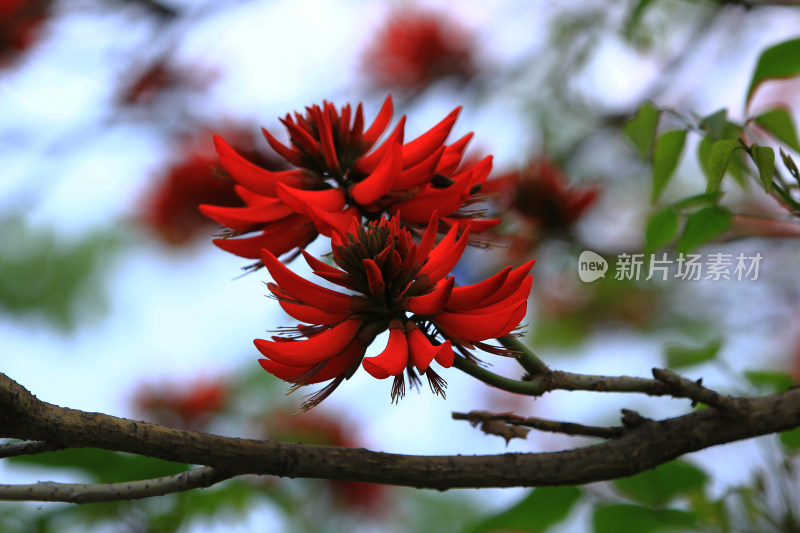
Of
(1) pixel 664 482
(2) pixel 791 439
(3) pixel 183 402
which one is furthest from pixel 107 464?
(3) pixel 183 402

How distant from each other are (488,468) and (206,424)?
1281 mm

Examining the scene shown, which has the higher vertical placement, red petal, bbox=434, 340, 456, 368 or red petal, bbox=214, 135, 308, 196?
red petal, bbox=214, 135, 308, 196

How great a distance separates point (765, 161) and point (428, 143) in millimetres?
206

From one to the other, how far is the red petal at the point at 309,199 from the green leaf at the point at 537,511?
0.98ft

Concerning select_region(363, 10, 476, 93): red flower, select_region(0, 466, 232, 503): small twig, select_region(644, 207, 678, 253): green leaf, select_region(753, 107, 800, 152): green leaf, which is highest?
select_region(363, 10, 476, 93): red flower

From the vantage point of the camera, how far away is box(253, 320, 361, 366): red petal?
1.34 feet

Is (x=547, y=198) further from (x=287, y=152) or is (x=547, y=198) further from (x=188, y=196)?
(x=188, y=196)

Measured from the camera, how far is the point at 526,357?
47 centimetres

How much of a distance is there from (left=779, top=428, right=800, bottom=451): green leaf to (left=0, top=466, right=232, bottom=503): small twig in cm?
50

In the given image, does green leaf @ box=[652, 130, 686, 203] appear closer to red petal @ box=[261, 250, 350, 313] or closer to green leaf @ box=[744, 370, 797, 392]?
green leaf @ box=[744, 370, 797, 392]

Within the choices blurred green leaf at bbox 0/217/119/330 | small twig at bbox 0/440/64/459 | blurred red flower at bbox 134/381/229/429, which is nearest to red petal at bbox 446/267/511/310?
small twig at bbox 0/440/64/459

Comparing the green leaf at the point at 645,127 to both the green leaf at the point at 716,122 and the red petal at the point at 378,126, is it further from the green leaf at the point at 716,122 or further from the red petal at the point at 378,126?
the red petal at the point at 378,126

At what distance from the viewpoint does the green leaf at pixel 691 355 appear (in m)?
0.72

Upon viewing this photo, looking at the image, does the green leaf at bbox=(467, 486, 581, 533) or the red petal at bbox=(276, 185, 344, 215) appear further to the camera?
the green leaf at bbox=(467, 486, 581, 533)
